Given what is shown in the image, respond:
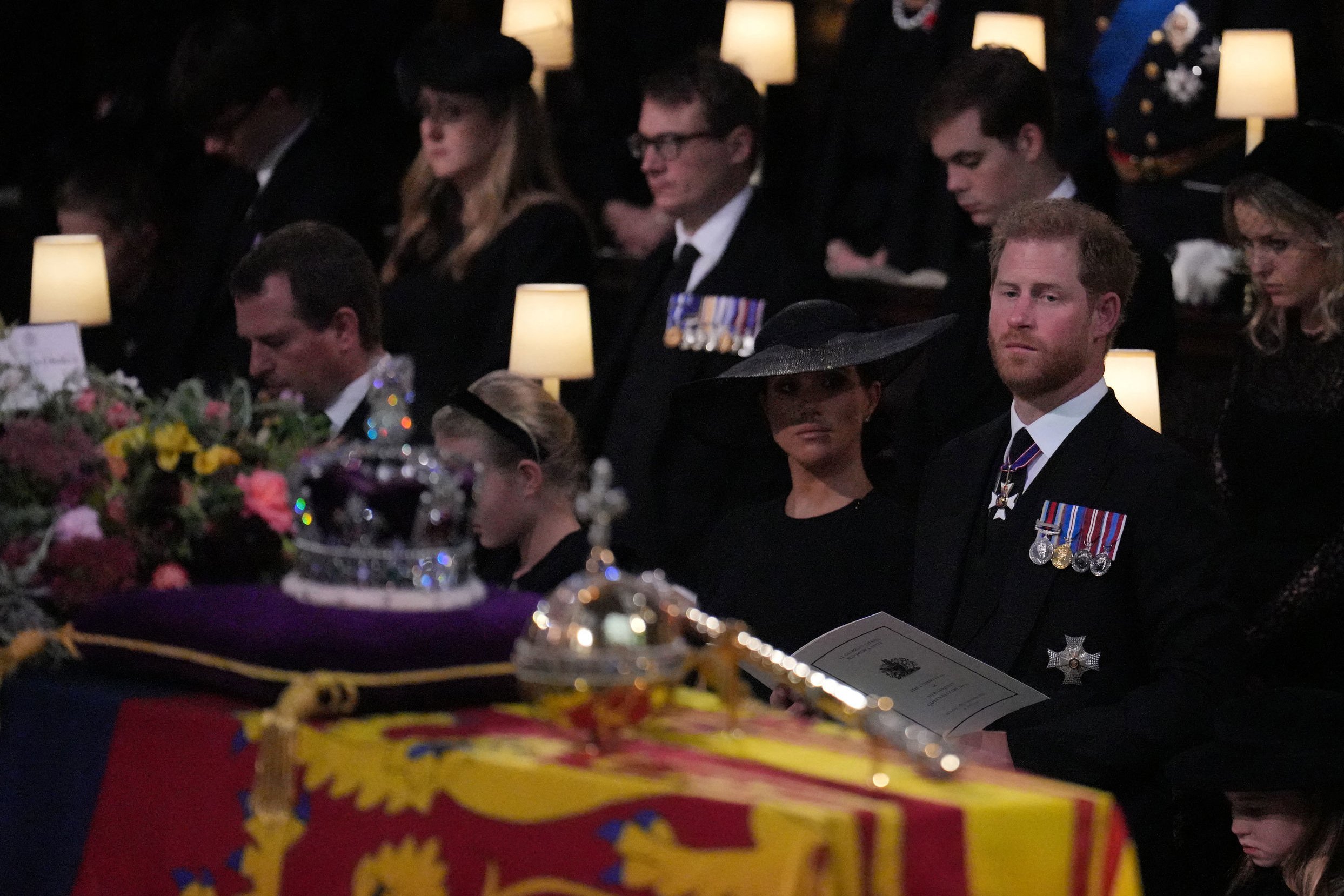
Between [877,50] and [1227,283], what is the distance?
144cm

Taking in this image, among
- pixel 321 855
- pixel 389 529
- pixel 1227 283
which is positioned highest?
pixel 1227 283

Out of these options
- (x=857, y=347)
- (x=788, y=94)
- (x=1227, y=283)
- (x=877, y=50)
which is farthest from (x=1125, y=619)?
(x=788, y=94)

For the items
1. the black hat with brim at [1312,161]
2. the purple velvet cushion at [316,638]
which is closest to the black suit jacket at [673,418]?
the black hat with brim at [1312,161]

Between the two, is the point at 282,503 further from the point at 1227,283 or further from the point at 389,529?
the point at 1227,283

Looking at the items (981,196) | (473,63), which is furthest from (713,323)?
(473,63)

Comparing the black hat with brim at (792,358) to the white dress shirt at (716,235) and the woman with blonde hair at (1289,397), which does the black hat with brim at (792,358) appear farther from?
the woman with blonde hair at (1289,397)

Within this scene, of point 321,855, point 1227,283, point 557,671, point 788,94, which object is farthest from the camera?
point 788,94

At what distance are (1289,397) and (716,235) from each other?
133 centimetres

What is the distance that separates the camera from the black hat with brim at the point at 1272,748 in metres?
3.15

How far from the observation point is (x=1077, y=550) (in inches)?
119

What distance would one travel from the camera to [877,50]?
586 centimetres

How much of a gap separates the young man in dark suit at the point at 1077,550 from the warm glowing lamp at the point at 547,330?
1.56 meters

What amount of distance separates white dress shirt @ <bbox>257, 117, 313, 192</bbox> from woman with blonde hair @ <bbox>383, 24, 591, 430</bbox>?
507mm

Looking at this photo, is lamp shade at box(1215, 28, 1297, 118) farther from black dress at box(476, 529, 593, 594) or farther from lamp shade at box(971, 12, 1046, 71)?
black dress at box(476, 529, 593, 594)
